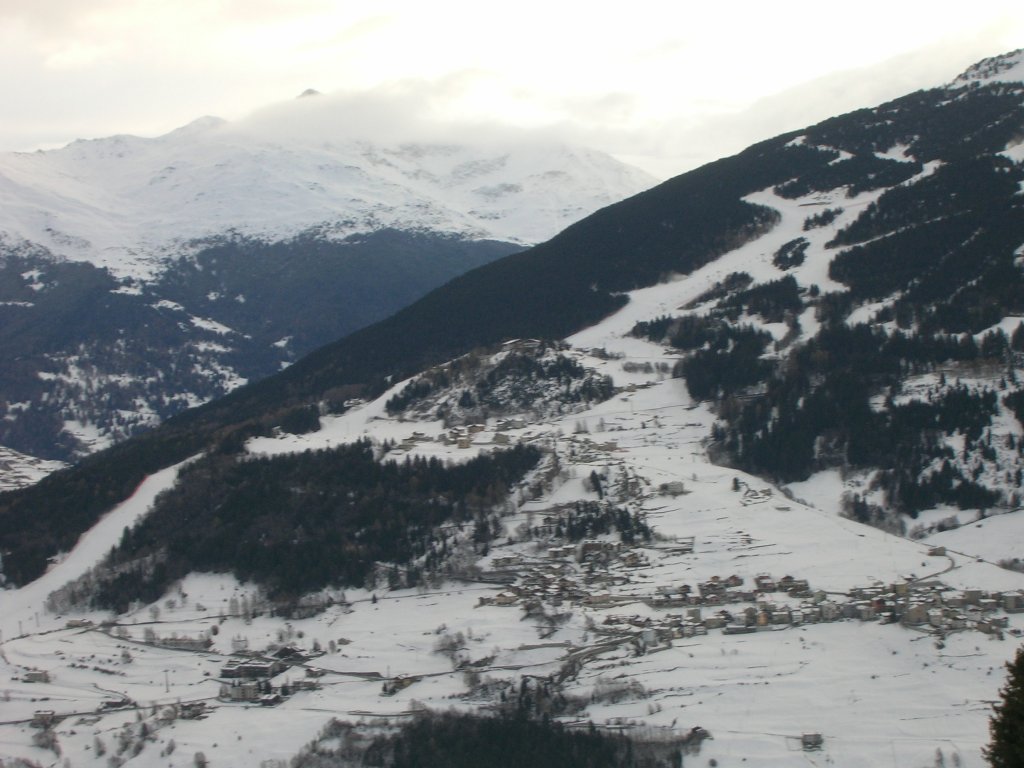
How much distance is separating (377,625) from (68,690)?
65.2 ft

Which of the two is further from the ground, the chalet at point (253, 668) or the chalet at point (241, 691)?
the chalet at point (253, 668)

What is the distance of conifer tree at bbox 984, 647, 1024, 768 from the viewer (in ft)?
123

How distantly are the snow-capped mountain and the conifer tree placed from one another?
21.1 meters

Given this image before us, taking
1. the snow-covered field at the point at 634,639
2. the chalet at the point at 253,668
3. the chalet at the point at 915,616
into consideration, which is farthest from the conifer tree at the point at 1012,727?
the chalet at the point at 253,668

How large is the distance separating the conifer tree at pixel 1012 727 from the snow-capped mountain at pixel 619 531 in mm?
21136

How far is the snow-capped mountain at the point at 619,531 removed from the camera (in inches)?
2808

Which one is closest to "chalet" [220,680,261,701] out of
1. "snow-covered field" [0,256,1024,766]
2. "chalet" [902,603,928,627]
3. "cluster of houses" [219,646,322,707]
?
"cluster of houses" [219,646,322,707]

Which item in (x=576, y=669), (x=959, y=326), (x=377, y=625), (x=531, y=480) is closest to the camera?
(x=576, y=669)

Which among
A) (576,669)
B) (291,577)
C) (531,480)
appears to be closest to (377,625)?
(291,577)

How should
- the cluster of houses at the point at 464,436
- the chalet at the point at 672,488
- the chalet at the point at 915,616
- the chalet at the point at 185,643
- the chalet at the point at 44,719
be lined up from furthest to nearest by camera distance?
the cluster of houses at the point at 464,436 < the chalet at the point at 672,488 < the chalet at the point at 185,643 < the chalet at the point at 44,719 < the chalet at the point at 915,616

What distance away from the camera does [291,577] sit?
10069 centimetres

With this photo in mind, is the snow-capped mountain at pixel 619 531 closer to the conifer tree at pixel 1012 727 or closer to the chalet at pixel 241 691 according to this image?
the chalet at pixel 241 691

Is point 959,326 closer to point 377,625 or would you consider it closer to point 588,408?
point 588,408

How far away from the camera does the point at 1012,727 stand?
3809 centimetres
